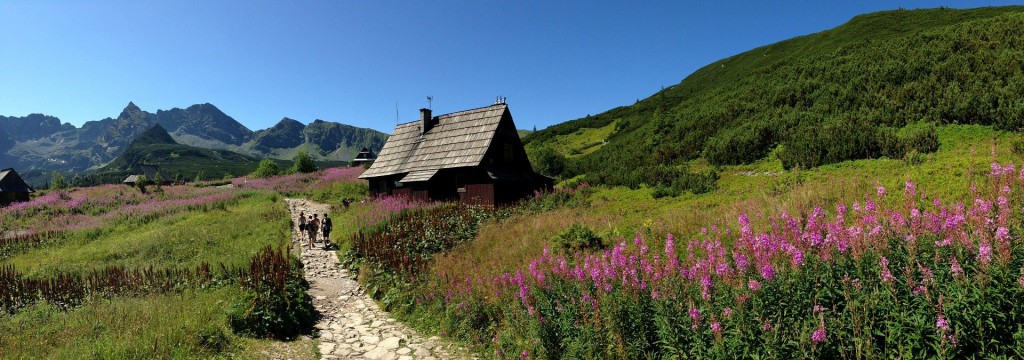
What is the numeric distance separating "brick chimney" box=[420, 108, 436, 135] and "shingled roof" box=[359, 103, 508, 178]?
357mm

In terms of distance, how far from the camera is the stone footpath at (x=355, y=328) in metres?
7.74

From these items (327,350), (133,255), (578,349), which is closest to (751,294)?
(578,349)

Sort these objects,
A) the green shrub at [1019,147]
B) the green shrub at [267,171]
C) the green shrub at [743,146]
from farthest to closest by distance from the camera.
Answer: the green shrub at [267,171] → the green shrub at [743,146] → the green shrub at [1019,147]

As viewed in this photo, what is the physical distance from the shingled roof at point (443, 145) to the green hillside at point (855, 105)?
24.9 feet

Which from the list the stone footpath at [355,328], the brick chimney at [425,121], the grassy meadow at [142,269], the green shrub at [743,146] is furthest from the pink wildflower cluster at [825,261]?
the brick chimney at [425,121]

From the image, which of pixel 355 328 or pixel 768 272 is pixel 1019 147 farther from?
pixel 355 328

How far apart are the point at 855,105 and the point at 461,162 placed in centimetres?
2006

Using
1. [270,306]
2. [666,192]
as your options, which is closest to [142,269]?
[270,306]

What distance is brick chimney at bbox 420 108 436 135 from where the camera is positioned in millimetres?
31547

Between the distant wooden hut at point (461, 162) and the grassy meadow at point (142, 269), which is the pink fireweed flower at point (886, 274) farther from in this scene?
the distant wooden hut at point (461, 162)

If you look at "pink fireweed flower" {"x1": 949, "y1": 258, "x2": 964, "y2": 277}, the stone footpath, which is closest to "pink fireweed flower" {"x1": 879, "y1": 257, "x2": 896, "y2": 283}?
"pink fireweed flower" {"x1": 949, "y1": 258, "x2": 964, "y2": 277}

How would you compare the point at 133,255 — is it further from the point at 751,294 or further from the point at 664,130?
the point at 664,130

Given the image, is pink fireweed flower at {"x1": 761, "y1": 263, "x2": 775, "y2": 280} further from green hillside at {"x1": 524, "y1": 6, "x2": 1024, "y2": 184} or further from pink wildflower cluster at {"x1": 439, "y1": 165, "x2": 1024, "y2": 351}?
green hillside at {"x1": 524, "y1": 6, "x2": 1024, "y2": 184}

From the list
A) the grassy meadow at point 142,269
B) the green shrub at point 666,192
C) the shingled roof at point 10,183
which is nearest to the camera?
the grassy meadow at point 142,269
